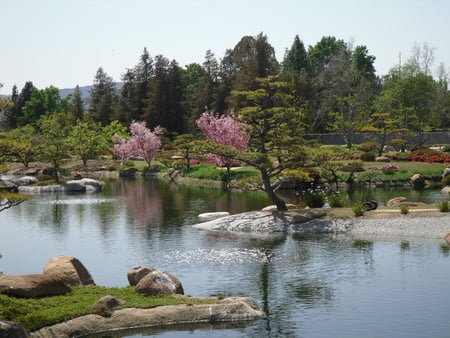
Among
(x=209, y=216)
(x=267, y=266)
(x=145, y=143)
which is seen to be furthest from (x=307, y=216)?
(x=145, y=143)

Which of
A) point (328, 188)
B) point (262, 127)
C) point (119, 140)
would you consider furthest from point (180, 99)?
point (262, 127)

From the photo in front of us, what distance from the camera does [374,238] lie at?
109 ft

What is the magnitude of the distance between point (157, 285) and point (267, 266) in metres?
7.68

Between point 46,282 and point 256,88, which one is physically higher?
point 256,88

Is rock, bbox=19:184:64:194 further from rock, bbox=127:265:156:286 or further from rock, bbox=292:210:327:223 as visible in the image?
rock, bbox=127:265:156:286

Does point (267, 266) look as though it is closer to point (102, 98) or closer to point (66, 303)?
point (66, 303)

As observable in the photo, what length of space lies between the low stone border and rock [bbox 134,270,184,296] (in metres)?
1.43

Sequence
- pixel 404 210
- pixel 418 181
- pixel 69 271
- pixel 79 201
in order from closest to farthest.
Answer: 1. pixel 69 271
2. pixel 404 210
3. pixel 79 201
4. pixel 418 181

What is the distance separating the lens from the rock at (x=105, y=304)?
64.8 feet

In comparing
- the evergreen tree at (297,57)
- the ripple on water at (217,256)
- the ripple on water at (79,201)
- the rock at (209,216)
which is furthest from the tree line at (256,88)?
the ripple on water at (217,256)

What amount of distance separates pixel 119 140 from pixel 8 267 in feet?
198

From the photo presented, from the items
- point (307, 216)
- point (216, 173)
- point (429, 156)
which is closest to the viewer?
point (307, 216)

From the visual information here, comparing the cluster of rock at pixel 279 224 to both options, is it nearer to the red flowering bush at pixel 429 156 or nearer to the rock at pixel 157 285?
the rock at pixel 157 285

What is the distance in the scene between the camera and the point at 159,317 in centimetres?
1989
